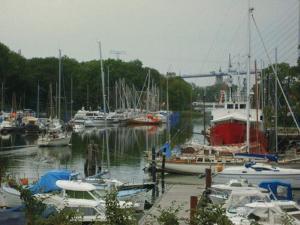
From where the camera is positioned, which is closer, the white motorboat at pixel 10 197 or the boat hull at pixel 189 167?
the white motorboat at pixel 10 197

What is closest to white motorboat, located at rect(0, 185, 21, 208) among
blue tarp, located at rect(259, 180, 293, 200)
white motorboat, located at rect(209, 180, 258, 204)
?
white motorboat, located at rect(209, 180, 258, 204)

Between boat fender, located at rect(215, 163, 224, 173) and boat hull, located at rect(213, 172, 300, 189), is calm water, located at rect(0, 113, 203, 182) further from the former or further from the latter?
boat hull, located at rect(213, 172, 300, 189)

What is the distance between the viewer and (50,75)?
492 ft

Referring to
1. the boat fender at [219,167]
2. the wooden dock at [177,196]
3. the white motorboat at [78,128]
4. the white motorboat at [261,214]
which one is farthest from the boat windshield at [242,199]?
the white motorboat at [78,128]

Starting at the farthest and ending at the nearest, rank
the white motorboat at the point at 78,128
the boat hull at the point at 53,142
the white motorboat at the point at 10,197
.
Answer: the white motorboat at the point at 78,128, the boat hull at the point at 53,142, the white motorboat at the point at 10,197

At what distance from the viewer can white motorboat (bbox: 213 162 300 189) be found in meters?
34.0

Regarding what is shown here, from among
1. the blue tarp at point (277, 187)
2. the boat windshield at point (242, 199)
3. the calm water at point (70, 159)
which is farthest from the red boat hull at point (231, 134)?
the boat windshield at point (242, 199)

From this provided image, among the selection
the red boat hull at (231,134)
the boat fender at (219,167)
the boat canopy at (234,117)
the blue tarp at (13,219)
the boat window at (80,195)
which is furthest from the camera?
the boat canopy at (234,117)

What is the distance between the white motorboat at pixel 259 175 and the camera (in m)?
34.0

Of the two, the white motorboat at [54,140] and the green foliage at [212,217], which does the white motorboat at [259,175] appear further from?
the white motorboat at [54,140]

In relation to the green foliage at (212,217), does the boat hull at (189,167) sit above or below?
below

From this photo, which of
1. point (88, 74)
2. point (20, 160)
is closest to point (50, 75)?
point (88, 74)

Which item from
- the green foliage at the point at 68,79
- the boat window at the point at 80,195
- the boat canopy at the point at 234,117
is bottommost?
the boat window at the point at 80,195

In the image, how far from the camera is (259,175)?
3403cm
